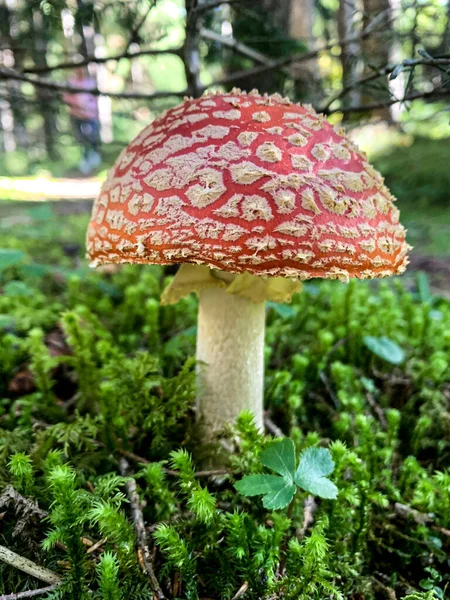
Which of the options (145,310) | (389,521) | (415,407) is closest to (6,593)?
(389,521)

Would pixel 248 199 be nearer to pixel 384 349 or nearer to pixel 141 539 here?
pixel 141 539

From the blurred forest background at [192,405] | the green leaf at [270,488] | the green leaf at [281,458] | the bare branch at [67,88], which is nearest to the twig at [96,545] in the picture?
the blurred forest background at [192,405]

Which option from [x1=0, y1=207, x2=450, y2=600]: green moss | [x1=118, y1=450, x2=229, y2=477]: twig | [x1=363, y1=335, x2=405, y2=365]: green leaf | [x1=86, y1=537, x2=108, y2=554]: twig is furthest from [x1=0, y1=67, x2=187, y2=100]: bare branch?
[x1=86, y1=537, x2=108, y2=554]: twig

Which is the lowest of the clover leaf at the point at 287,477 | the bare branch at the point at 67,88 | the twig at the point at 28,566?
the twig at the point at 28,566

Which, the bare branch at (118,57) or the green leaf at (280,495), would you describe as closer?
the green leaf at (280,495)

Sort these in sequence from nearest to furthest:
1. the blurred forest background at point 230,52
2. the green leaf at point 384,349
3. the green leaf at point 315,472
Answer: the green leaf at point 315,472 < the blurred forest background at point 230,52 < the green leaf at point 384,349

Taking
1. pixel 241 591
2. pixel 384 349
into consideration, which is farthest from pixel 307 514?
pixel 384 349

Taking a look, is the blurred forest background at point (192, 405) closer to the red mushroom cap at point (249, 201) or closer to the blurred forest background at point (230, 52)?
the blurred forest background at point (230, 52)
